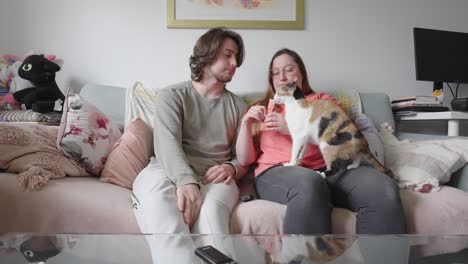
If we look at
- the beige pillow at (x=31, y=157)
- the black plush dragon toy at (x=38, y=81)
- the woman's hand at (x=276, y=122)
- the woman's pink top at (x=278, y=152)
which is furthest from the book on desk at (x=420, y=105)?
the black plush dragon toy at (x=38, y=81)

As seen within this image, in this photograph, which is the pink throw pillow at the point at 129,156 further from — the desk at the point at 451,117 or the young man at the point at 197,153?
the desk at the point at 451,117

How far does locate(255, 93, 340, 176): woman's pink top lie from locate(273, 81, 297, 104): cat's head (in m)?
0.03

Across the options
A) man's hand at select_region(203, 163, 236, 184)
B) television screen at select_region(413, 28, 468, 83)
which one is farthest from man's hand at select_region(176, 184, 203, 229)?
television screen at select_region(413, 28, 468, 83)

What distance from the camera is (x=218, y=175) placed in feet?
3.31

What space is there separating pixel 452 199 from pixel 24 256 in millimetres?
1078

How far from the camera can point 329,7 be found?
166 centimetres

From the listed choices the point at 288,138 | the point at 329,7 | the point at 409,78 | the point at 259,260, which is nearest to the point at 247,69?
the point at 329,7

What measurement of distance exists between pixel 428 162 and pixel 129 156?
40.1 inches

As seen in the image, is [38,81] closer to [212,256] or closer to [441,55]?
[212,256]

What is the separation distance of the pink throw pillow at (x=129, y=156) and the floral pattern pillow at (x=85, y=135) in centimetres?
3

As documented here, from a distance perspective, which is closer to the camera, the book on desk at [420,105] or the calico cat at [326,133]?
the calico cat at [326,133]

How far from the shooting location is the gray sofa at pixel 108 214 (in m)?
0.87

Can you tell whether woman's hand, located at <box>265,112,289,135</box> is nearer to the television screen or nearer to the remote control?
the remote control

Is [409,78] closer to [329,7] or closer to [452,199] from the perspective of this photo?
[329,7]
